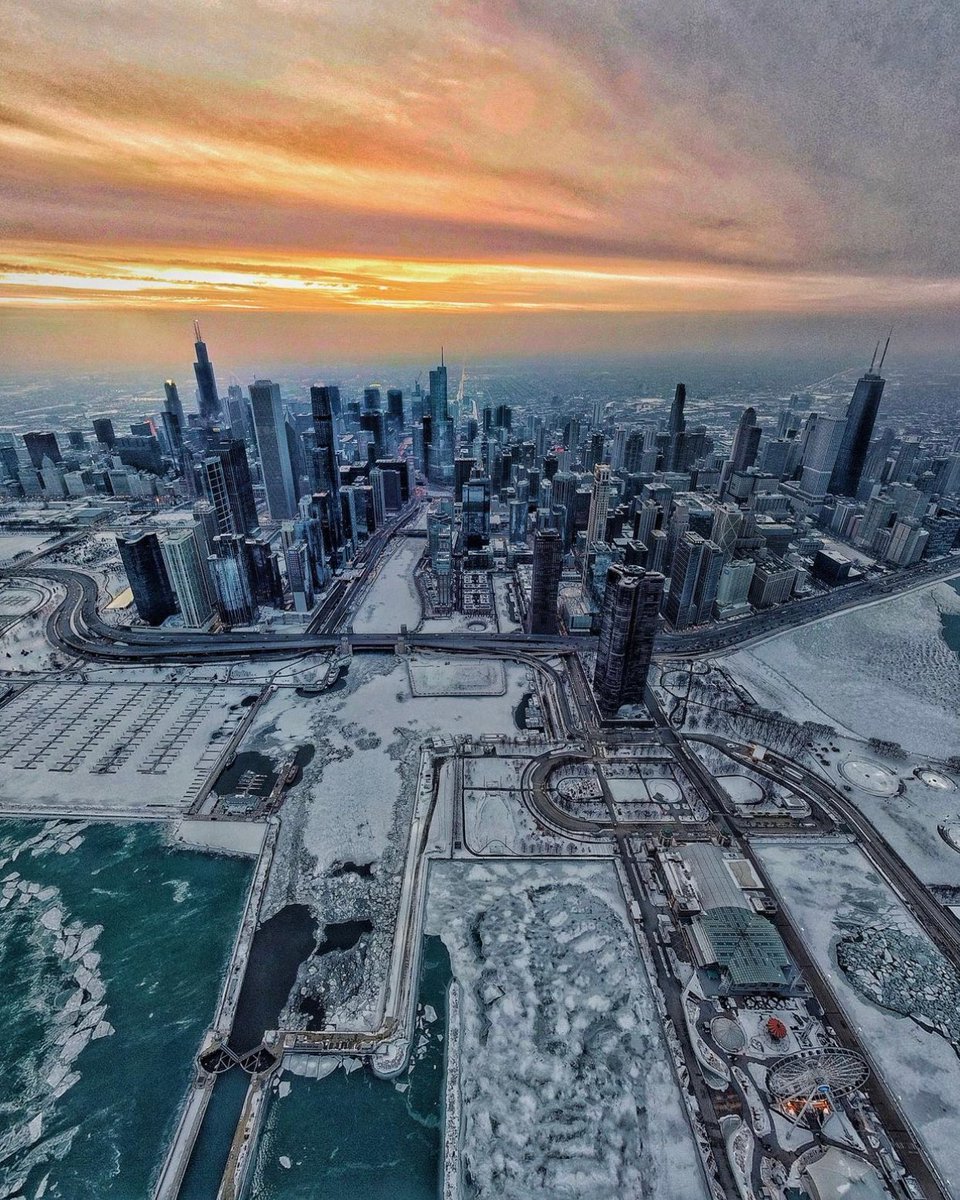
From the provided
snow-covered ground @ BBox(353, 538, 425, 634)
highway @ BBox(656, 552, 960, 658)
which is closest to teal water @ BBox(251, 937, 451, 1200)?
snow-covered ground @ BBox(353, 538, 425, 634)

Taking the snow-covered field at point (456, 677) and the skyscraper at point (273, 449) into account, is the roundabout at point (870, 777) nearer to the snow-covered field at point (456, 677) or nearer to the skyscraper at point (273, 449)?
the snow-covered field at point (456, 677)

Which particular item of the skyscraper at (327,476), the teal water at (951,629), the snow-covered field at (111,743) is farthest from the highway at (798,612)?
the skyscraper at (327,476)

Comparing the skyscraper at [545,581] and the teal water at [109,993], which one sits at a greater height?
the skyscraper at [545,581]

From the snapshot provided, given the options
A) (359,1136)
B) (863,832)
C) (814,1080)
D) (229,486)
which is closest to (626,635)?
(863,832)

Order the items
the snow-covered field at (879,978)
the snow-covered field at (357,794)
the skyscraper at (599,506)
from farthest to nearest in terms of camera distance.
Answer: the skyscraper at (599,506) → the snow-covered field at (357,794) → the snow-covered field at (879,978)

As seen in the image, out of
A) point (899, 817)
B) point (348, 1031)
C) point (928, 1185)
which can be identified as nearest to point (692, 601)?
point (899, 817)

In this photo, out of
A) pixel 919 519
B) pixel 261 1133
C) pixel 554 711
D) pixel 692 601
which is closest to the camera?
pixel 261 1133

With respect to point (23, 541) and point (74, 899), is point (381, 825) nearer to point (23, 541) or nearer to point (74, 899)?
point (74, 899)
